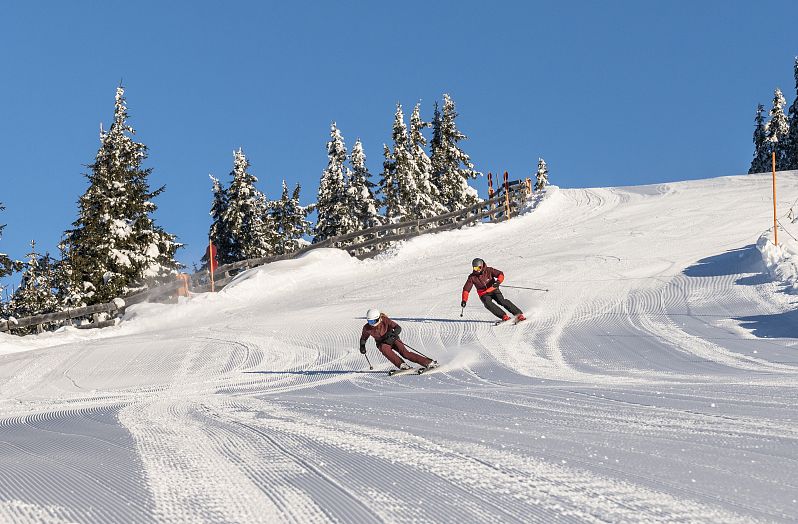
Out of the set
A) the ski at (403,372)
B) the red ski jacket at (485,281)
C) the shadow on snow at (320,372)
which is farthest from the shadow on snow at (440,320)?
the ski at (403,372)

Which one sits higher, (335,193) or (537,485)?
(335,193)

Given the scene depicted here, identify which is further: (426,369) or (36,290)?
(36,290)

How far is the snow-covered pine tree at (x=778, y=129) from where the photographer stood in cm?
7112

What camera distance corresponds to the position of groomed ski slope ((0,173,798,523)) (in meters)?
4.19

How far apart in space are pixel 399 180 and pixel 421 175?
1977 millimetres

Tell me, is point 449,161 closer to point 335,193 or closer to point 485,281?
point 335,193

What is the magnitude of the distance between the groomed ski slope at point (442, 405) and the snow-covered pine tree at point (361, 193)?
98.5ft

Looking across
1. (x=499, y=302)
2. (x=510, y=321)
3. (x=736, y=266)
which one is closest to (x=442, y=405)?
(x=499, y=302)

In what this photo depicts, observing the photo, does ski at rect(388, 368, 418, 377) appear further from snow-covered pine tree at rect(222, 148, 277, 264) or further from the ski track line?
snow-covered pine tree at rect(222, 148, 277, 264)

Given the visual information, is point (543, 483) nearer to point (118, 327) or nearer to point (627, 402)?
point (627, 402)

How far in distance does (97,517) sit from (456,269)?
21304mm

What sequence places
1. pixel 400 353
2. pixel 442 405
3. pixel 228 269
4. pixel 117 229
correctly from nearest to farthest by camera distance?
pixel 442 405, pixel 400 353, pixel 228 269, pixel 117 229

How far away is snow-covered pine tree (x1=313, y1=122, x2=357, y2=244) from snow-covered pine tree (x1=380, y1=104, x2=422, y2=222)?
3.05 meters

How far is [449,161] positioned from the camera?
200ft
